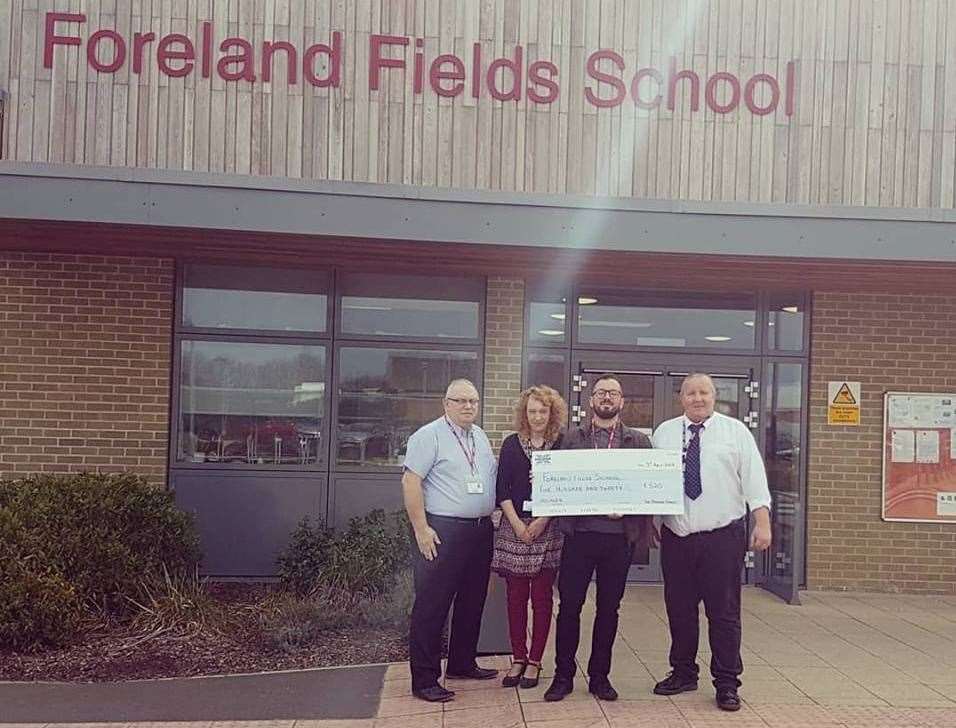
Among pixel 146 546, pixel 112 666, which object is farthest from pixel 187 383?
pixel 112 666

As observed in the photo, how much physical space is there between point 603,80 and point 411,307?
2723 mm

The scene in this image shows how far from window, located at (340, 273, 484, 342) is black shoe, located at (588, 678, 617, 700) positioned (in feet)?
14.3

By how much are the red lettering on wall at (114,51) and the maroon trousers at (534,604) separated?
5.01 m

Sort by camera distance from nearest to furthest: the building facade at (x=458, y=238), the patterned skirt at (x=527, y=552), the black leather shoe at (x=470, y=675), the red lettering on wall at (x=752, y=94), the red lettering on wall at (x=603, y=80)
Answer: the patterned skirt at (x=527, y=552) < the black leather shoe at (x=470, y=675) < the building facade at (x=458, y=238) < the red lettering on wall at (x=603, y=80) < the red lettering on wall at (x=752, y=94)

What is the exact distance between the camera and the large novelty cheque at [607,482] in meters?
5.53

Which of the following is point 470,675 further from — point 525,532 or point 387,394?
point 387,394

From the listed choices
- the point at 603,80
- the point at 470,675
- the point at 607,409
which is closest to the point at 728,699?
the point at 470,675

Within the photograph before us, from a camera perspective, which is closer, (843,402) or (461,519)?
(461,519)

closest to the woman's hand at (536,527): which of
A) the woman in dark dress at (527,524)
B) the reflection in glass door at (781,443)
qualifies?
the woman in dark dress at (527,524)

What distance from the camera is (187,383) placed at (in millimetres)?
9531

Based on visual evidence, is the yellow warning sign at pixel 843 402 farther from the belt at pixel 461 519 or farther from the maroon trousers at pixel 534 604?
the belt at pixel 461 519

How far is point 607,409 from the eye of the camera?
565 centimetres

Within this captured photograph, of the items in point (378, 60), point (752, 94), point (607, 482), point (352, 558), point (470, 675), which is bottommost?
point (470, 675)

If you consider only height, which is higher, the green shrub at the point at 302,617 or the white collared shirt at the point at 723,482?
the white collared shirt at the point at 723,482
